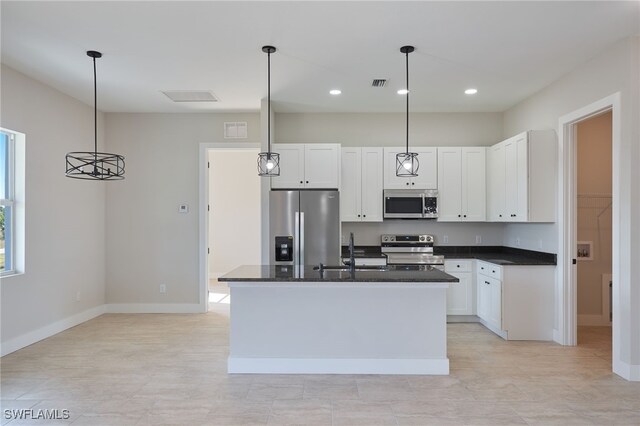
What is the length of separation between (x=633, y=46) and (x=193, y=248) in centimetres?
541

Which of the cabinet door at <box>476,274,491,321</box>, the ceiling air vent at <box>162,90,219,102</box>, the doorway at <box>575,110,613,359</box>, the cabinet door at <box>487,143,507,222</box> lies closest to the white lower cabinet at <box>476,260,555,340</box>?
the cabinet door at <box>476,274,491,321</box>

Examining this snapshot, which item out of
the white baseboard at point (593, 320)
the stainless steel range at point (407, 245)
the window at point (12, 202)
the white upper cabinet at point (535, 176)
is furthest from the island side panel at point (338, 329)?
the white baseboard at point (593, 320)

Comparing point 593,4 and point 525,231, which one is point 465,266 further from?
point 593,4

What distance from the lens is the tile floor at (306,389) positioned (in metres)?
2.78

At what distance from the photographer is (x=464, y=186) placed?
18.2 feet

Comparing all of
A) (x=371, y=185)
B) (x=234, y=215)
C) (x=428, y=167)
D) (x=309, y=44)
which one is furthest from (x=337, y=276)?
(x=234, y=215)

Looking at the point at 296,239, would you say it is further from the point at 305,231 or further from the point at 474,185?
the point at 474,185

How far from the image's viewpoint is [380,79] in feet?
14.6

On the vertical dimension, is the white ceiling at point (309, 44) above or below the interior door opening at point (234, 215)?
above

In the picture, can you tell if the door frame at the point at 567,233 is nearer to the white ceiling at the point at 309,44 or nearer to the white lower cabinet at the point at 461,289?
the white ceiling at the point at 309,44

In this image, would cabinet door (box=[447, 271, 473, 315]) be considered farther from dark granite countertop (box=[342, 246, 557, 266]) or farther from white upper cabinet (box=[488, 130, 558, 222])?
white upper cabinet (box=[488, 130, 558, 222])

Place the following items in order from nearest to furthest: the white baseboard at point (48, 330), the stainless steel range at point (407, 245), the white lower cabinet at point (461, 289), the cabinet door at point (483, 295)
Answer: the white baseboard at point (48, 330) < the cabinet door at point (483, 295) < the white lower cabinet at point (461, 289) < the stainless steel range at point (407, 245)

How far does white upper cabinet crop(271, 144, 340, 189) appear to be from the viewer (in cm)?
536

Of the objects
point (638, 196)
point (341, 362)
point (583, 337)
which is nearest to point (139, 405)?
point (341, 362)
